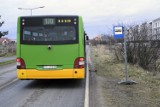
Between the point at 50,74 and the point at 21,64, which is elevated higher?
the point at 21,64

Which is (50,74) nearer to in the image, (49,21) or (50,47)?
(50,47)

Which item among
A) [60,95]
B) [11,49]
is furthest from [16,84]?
[11,49]

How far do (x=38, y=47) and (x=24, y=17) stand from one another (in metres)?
1.38

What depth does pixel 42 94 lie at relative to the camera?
1353 cm

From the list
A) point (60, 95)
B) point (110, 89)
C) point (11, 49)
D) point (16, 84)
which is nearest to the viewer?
point (60, 95)

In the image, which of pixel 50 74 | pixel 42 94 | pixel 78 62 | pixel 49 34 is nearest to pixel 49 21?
pixel 49 34

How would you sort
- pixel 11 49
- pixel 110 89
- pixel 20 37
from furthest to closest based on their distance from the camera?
pixel 11 49 < pixel 20 37 < pixel 110 89

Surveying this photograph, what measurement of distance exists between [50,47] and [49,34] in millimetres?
563

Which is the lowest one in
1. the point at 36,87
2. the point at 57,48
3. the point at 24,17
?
the point at 36,87

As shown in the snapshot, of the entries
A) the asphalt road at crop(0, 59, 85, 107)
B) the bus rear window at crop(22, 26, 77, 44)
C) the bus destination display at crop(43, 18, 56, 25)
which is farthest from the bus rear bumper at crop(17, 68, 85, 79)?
the bus destination display at crop(43, 18, 56, 25)

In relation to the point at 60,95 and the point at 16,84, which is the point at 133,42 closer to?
the point at 16,84

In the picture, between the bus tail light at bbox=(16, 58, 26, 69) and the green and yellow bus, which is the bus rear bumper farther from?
the bus tail light at bbox=(16, 58, 26, 69)

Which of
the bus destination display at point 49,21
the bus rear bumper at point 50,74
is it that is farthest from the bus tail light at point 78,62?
the bus destination display at point 49,21

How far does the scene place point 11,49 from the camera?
73250 millimetres
